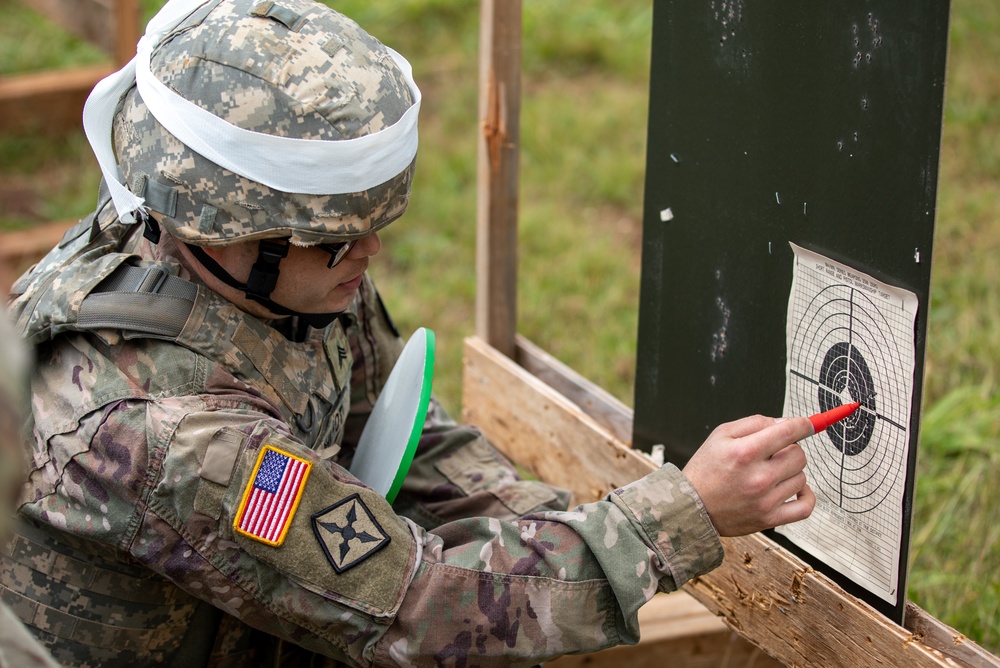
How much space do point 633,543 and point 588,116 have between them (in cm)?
463

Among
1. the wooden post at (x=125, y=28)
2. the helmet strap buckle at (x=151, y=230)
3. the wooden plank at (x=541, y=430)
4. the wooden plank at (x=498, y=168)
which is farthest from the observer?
the wooden post at (x=125, y=28)

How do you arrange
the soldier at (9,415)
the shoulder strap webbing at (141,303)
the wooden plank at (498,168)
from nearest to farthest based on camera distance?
1. the soldier at (9,415)
2. the shoulder strap webbing at (141,303)
3. the wooden plank at (498,168)

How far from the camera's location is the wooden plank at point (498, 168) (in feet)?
→ 9.21

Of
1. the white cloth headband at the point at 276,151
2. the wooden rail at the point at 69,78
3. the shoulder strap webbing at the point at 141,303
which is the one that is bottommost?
the wooden rail at the point at 69,78

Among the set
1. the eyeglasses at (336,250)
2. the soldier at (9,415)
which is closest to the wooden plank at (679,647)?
the eyeglasses at (336,250)

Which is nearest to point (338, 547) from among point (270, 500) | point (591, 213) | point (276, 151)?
point (270, 500)

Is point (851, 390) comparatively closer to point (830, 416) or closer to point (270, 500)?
point (830, 416)

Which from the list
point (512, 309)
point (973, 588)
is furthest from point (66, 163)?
point (973, 588)

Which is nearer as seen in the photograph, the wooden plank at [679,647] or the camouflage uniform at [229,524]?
the camouflage uniform at [229,524]

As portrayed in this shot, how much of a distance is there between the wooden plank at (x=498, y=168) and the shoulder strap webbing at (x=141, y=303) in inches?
45.2

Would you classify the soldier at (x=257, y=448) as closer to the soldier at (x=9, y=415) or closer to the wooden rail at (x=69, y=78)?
the soldier at (x=9, y=415)

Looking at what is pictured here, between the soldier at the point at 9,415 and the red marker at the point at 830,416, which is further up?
the soldier at the point at 9,415

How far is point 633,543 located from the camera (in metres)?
1.84

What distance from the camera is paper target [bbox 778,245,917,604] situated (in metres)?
1.89
